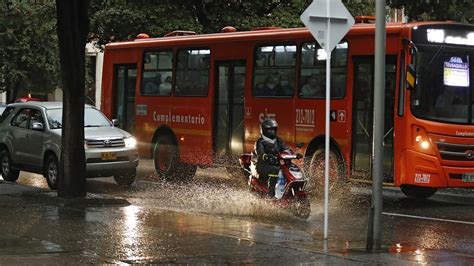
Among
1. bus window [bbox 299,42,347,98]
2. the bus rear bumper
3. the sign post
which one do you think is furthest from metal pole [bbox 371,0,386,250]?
bus window [bbox 299,42,347,98]

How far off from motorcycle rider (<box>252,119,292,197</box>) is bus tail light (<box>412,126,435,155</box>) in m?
2.39

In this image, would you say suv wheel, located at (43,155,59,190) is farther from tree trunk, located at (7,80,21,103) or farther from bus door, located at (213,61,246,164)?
tree trunk, located at (7,80,21,103)

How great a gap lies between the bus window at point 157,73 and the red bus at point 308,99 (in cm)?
2

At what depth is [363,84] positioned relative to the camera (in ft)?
44.7

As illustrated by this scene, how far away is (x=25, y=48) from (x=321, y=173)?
20697 mm

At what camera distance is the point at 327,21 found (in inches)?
368

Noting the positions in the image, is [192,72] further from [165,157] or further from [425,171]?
[425,171]

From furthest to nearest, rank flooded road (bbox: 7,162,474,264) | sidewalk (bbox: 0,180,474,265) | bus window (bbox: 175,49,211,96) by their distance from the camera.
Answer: bus window (bbox: 175,49,211,96)
flooded road (bbox: 7,162,474,264)
sidewalk (bbox: 0,180,474,265)

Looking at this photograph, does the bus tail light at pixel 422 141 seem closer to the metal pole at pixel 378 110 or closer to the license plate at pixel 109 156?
the metal pole at pixel 378 110

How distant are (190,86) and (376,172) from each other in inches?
357

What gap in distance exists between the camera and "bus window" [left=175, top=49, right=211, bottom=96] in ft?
55.4

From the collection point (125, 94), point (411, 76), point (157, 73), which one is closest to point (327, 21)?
point (411, 76)

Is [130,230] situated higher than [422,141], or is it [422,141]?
[422,141]

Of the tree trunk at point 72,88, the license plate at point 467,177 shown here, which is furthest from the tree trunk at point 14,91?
the license plate at point 467,177
